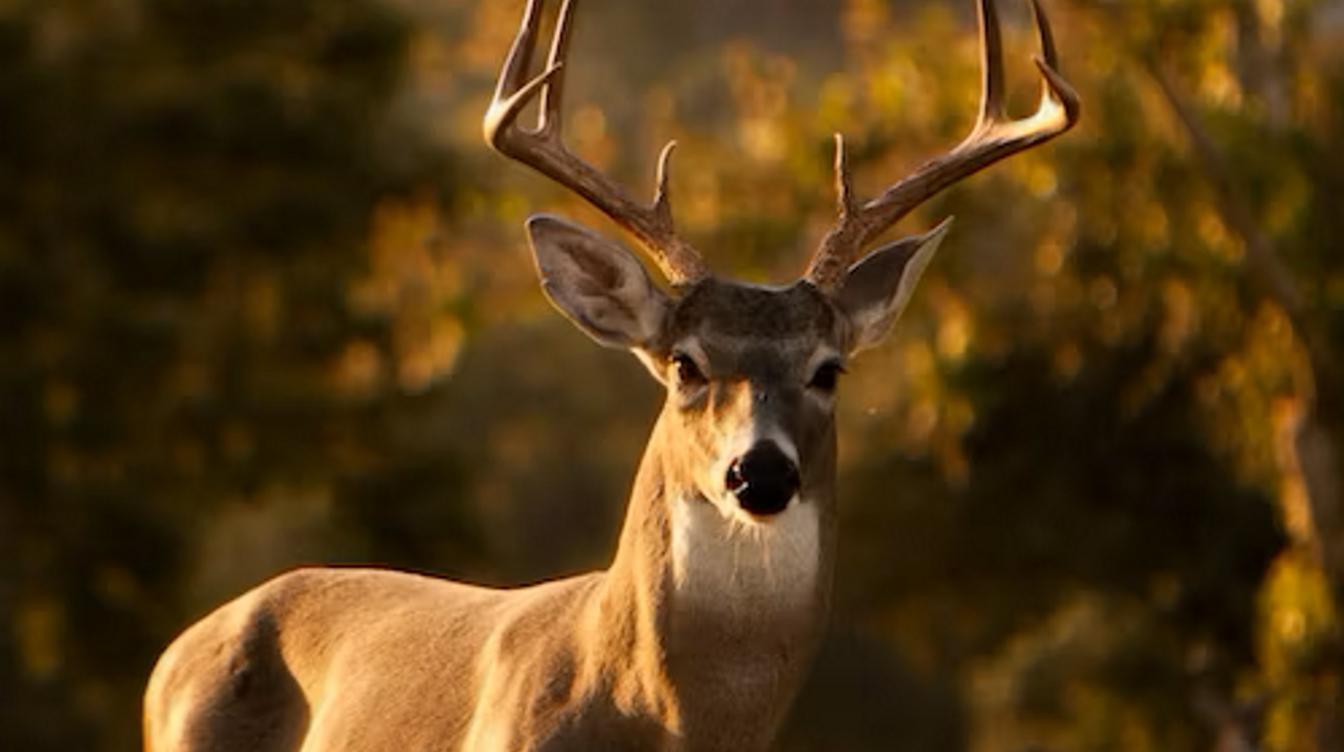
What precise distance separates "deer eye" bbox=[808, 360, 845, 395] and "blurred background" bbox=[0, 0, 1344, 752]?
1194cm

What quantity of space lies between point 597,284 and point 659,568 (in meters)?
0.99

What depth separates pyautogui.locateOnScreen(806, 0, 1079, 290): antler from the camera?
456 inches

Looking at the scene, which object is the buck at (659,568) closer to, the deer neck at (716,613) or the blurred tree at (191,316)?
the deer neck at (716,613)

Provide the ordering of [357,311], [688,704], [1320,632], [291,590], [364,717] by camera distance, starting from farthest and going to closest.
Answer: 1. [357,311]
2. [1320,632]
3. [291,590]
4. [364,717]
5. [688,704]

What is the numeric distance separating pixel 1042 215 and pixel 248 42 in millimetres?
15798

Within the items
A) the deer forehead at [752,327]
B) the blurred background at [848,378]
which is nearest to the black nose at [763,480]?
the deer forehead at [752,327]

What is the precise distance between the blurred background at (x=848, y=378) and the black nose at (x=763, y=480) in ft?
41.0

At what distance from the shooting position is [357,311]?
3953 centimetres

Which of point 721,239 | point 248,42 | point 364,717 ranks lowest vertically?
point 248,42

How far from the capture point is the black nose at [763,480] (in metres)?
10.5

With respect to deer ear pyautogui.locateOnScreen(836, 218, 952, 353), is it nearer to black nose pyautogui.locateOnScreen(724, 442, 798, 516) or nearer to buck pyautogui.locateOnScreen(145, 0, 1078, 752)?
buck pyautogui.locateOnScreen(145, 0, 1078, 752)

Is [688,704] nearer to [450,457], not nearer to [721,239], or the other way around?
[721,239]

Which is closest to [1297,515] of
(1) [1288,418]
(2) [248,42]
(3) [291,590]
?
(1) [1288,418]

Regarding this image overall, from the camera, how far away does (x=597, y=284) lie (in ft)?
37.9
